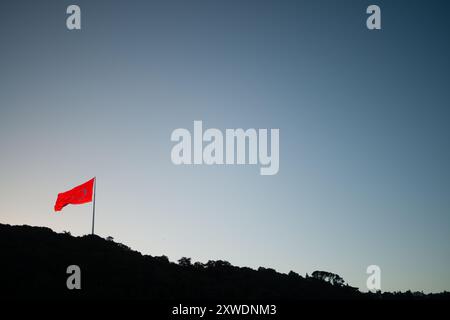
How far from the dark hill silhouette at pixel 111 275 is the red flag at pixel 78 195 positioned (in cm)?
744

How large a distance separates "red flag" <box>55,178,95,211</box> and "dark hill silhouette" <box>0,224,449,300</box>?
24.4 ft

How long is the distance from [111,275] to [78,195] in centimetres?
1219

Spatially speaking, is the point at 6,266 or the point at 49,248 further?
the point at 49,248

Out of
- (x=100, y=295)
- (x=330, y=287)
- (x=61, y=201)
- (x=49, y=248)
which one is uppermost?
(x=61, y=201)

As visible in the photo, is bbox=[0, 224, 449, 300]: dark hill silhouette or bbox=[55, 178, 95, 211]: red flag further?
bbox=[0, 224, 449, 300]: dark hill silhouette

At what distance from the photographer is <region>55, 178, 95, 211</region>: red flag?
33031 millimetres

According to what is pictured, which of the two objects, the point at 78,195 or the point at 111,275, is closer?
the point at 78,195

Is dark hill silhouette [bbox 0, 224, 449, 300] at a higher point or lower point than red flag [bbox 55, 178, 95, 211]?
lower

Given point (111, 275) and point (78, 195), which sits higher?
point (78, 195)

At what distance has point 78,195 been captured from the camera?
33.1 meters

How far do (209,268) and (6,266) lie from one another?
3023 cm

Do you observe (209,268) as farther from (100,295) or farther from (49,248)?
(100,295)

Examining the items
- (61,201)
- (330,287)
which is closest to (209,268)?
(330,287)
